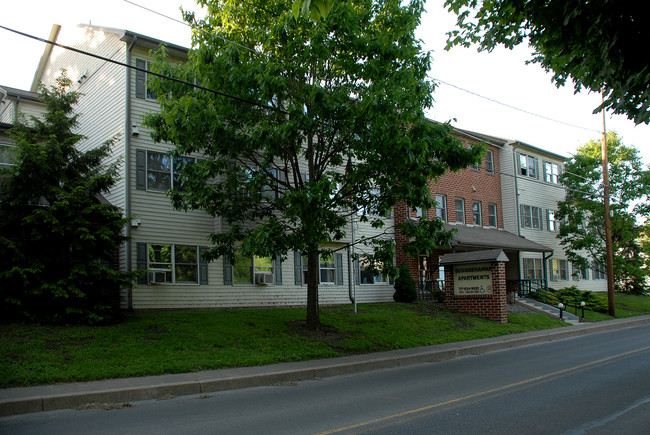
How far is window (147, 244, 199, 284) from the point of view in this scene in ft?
54.2

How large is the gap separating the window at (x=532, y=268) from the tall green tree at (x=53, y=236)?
23581mm

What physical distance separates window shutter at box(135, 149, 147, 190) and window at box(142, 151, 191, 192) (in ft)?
0.48

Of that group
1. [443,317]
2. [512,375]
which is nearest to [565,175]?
[443,317]

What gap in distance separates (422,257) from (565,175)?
500 inches

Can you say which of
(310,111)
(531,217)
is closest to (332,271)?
(310,111)

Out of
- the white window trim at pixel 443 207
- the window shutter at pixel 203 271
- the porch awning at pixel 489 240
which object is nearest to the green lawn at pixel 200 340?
A: the window shutter at pixel 203 271

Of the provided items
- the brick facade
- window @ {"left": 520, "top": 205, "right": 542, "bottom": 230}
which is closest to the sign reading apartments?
the brick facade

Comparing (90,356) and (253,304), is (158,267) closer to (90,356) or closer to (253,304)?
(253,304)

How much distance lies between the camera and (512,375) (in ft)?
32.2

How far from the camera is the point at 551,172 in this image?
33281 millimetres

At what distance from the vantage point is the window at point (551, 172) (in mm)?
32844

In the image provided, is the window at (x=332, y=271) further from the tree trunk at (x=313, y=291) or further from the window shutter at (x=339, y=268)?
the tree trunk at (x=313, y=291)

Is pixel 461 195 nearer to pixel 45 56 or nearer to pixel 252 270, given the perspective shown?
pixel 252 270

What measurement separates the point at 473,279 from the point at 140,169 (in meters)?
12.5
